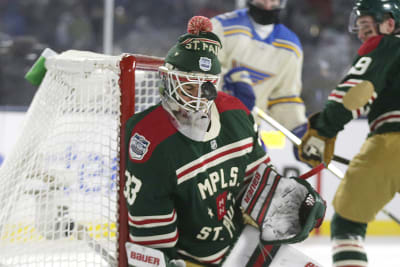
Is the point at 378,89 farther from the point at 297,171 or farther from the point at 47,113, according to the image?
the point at 297,171

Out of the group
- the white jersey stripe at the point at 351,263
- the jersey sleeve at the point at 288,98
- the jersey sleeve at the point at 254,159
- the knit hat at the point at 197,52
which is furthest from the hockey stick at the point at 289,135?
the knit hat at the point at 197,52

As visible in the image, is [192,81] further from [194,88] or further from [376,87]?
[376,87]

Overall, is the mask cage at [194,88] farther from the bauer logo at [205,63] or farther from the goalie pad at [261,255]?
the goalie pad at [261,255]

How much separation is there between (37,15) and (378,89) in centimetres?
284

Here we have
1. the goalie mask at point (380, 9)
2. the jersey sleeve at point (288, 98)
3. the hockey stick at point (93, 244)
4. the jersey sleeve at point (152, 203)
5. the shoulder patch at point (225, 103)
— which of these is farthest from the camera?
the jersey sleeve at point (288, 98)

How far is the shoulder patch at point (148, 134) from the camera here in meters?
1.63

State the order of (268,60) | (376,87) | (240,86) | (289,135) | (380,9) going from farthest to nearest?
(268,60) < (240,86) < (289,135) < (380,9) < (376,87)

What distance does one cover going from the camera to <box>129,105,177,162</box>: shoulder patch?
163 cm

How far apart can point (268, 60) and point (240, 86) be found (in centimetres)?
22

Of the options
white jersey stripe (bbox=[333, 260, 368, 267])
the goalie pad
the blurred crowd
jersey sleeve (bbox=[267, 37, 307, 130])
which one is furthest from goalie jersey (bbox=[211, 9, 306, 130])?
the blurred crowd

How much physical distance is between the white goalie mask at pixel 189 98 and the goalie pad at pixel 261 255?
12.5 inches

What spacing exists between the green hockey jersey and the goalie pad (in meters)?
0.51

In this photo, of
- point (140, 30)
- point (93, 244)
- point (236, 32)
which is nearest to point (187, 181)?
point (93, 244)

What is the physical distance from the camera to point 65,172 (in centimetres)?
206
